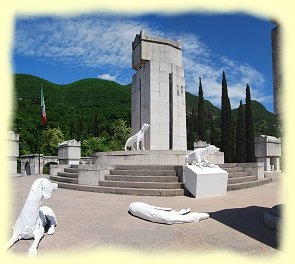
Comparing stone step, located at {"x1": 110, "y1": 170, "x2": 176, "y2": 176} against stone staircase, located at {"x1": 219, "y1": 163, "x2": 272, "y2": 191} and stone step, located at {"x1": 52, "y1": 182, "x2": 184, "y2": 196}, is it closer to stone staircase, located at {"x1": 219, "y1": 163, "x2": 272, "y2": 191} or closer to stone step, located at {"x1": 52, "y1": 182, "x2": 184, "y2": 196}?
stone step, located at {"x1": 52, "y1": 182, "x2": 184, "y2": 196}

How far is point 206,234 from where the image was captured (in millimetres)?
5305

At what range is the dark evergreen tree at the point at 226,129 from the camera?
32438 millimetres

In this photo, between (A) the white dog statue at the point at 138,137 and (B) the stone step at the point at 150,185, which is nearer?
(B) the stone step at the point at 150,185

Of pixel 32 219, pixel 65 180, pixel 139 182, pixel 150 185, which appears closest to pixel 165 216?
pixel 32 219

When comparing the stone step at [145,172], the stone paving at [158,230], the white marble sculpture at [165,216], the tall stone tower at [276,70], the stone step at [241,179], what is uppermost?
the tall stone tower at [276,70]

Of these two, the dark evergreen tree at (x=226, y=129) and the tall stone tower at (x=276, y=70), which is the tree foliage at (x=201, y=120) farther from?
the tall stone tower at (x=276, y=70)

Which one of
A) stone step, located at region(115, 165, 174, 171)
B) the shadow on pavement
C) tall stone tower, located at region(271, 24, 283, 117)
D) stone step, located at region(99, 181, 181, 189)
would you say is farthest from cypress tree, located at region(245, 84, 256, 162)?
tall stone tower, located at region(271, 24, 283, 117)

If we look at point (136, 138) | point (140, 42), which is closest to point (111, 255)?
point (136, 138)

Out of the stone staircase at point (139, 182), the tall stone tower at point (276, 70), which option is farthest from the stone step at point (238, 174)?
the tall stone tower at point (276, 70)

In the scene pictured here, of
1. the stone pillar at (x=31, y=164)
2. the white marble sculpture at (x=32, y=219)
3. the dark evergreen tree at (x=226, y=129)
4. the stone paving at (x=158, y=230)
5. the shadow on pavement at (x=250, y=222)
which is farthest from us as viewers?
the dark evergreen tree at (x=226, y=129)

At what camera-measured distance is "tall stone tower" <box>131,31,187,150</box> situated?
54.7ft

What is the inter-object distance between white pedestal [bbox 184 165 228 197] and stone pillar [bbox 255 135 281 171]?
9.14 meters

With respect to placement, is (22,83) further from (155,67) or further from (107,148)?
(155,67)

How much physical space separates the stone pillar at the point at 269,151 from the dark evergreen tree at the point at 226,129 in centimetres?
1327
